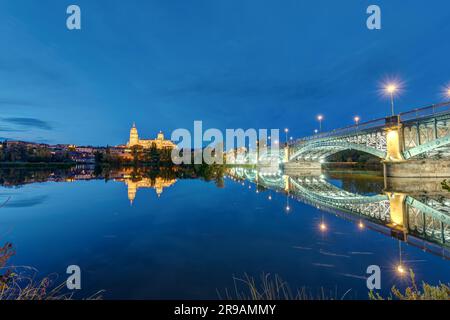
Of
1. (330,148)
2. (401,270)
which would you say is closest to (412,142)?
(330,148)

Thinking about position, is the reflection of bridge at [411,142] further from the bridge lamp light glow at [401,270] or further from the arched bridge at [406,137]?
the bridge lamp light glow at [401,270]

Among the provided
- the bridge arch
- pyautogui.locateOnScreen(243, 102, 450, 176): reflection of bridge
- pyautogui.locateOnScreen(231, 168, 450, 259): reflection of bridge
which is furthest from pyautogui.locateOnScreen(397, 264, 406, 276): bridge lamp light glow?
the bridge arch

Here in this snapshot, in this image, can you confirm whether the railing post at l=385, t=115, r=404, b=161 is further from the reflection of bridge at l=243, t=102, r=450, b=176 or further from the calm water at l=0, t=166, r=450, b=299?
the calm water at l=0, t=166, r=450, b=299

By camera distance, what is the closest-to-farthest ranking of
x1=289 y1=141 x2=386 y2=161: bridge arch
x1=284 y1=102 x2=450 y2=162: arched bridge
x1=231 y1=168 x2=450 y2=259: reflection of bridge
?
x1=231 y1=168 x2=450 y2=259: reflection of bridge < x1=284 y1=102 x2=450 y2=162: arched bridge < x1=289 y1=141 x2=386 y2=161: bridge arch

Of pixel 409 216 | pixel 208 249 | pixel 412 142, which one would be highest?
pixel 412 142

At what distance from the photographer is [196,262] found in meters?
8.27

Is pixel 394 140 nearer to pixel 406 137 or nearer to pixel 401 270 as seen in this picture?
pixel 406 137

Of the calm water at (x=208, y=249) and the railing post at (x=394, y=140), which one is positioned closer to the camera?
the calm water at (x=208, y=249)

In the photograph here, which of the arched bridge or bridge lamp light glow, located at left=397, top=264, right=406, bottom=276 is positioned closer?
bridge lamp light glow, located at left=397, top=264, right=406, bottom=276

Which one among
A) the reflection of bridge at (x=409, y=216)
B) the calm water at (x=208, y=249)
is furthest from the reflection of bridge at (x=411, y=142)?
the calm water at (x=208, y=249)

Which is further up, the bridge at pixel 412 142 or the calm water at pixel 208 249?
the bridge at pixel 412 142

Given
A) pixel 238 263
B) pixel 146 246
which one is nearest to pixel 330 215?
pixel 238 263
